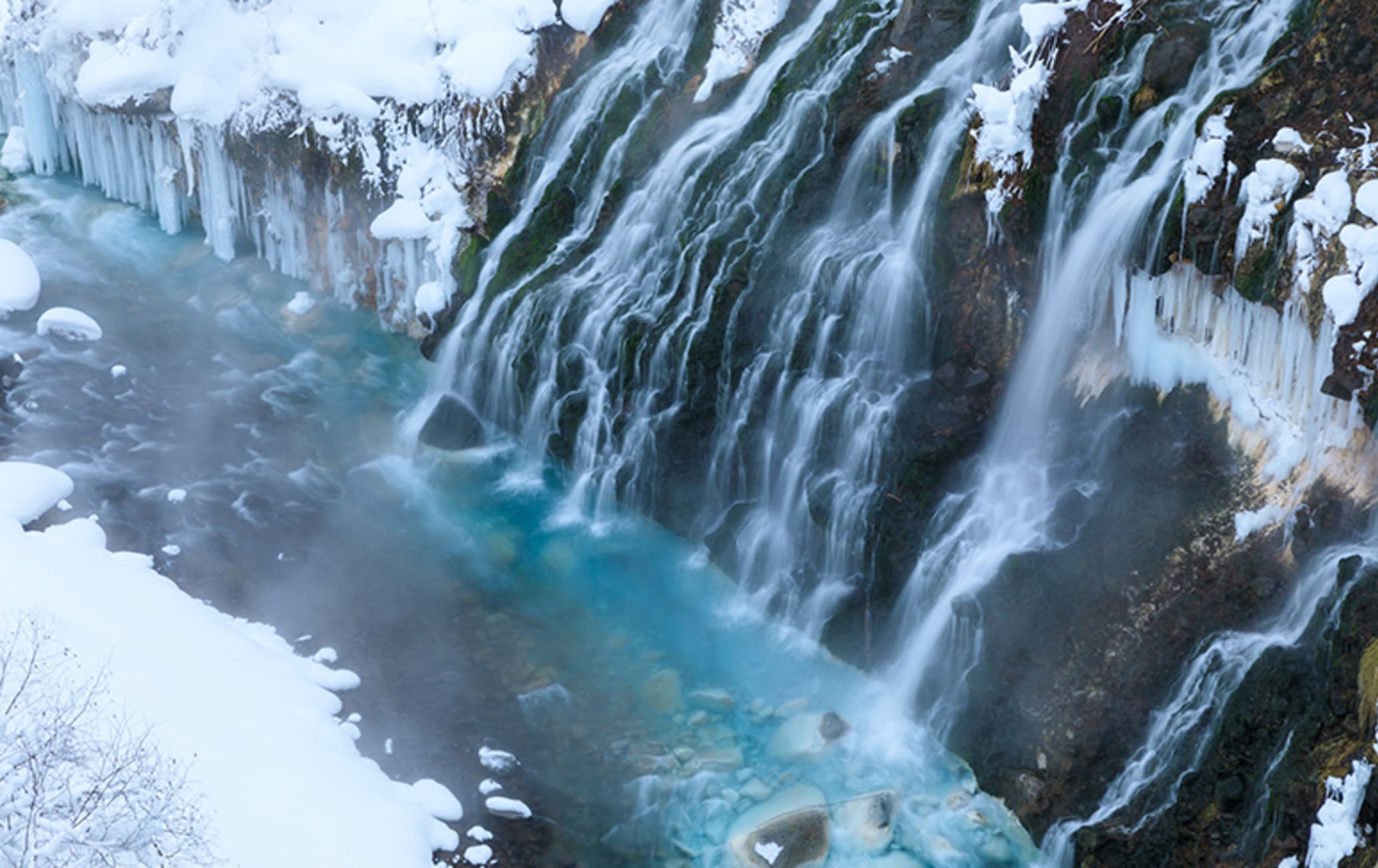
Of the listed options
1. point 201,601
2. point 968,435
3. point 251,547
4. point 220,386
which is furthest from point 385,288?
point 968,435

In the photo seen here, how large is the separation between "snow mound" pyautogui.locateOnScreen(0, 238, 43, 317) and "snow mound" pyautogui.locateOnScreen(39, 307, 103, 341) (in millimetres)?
436

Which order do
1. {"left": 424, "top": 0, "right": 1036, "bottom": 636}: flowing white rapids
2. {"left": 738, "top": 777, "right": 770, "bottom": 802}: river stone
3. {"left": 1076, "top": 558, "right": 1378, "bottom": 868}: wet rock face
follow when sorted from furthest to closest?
1. {"left": 424, "top": 0, "right": 1036, "bottom": 636}: flowing white rapids
2. {"left": 738, "top": 777, "right": 770, "bottom": 802}: river stone
3. {"left": 1076, "top": 558, "right": 1378, "bottom": 868}: wet rock face

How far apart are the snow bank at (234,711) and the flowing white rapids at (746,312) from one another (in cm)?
362

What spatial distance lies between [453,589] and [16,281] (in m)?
7.95

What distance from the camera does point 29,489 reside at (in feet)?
39.2

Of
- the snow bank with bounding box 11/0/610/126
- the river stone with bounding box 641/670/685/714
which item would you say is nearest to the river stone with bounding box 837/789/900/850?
the river stone with bounding box 641/670/685/714

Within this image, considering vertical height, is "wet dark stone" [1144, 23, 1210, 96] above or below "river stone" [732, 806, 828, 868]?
above

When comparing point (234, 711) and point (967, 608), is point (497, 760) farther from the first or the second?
point (967, 608)

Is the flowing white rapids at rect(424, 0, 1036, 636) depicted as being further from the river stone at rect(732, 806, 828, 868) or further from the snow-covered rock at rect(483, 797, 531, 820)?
the snow-covered rock at rect(483, 797, 531, 820)

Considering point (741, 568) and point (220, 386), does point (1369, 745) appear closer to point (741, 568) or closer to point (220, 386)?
point (741, 568)

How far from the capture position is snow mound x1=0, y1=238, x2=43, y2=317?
51.8 feet

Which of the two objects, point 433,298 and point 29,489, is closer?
point 29,489

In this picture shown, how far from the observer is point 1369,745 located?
23.8ft

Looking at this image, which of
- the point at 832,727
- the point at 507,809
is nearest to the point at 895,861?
the point at 832,727
